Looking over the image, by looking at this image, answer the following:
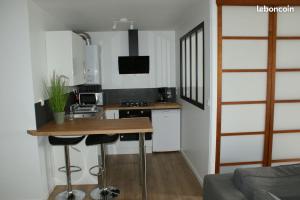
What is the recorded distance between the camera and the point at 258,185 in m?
1.67

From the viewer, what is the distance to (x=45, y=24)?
3475 millimetres

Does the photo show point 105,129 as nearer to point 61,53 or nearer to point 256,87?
point 61,53

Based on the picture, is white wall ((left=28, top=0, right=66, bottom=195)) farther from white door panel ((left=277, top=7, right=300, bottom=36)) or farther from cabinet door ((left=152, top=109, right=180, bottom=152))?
white door panel ((left=277, top=7, right=300, bottom=36))

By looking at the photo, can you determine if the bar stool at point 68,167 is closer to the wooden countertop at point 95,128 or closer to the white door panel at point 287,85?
the wooden countertop at point 95,128

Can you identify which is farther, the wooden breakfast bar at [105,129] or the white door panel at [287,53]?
the white door panel at [287,53]

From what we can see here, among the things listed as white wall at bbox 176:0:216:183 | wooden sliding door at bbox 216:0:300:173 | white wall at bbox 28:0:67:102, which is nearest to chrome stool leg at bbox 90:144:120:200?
white wall at bbox 28:0:67:102

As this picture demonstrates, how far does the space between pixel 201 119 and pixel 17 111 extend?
2385 millimetres

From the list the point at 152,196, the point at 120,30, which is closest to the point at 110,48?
the point at 120,30

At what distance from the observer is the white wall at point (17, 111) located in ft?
9.44

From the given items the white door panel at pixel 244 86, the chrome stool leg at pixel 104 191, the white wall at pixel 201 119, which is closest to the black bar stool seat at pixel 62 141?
the chrome stool leg at pixel 104 191

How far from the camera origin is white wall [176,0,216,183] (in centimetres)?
301

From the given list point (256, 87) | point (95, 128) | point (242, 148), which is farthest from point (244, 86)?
point (95, 128)

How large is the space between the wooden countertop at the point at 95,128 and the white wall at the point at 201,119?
0.78 meters

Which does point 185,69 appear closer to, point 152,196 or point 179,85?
point 179,85
